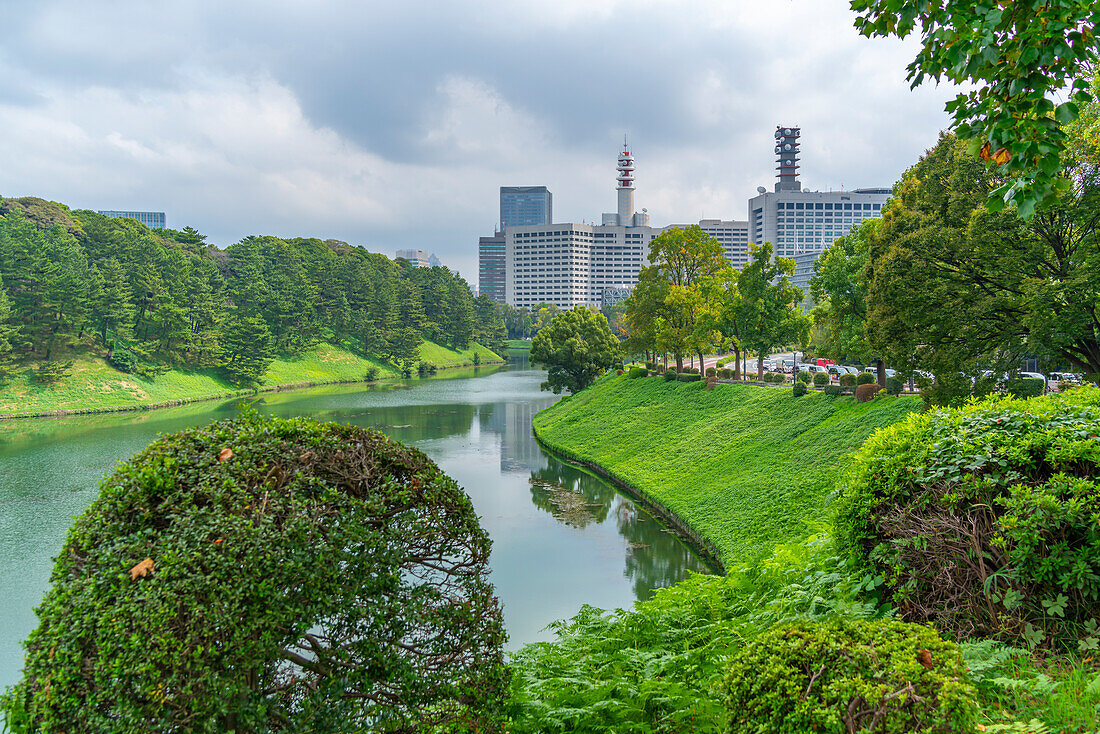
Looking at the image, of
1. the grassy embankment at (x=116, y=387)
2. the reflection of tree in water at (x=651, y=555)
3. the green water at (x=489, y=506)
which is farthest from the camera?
the grassy embankment at (x=116, y=387)

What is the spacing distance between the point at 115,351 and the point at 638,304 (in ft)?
123

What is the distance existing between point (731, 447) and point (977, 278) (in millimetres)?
9760

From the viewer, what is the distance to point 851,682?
3.12 m

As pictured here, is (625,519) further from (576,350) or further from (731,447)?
(576,350)

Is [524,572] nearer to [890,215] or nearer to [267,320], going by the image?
[890,215]

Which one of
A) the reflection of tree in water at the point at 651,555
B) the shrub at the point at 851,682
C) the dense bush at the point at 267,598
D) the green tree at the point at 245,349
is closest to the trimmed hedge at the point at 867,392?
the reflection of tree in water at the point at 651,555

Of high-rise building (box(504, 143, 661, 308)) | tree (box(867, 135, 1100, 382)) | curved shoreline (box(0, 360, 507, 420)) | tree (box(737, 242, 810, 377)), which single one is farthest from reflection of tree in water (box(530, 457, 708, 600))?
high-rise building (box(504, 143, 661, 308))

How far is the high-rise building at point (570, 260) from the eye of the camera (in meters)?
186

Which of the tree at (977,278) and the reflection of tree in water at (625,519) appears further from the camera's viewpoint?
the reflection of tree in water at (625,519)

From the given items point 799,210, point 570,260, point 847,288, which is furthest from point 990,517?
point 570,260

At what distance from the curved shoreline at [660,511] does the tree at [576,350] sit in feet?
47.1

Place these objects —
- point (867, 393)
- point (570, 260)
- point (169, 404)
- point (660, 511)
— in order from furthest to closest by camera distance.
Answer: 1. point (570, 260)
2. point (169, 404)
3. point (867, 393)
4. point (660, 511)

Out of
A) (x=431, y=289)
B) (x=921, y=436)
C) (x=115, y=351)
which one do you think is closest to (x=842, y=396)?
(x=921, y=436)

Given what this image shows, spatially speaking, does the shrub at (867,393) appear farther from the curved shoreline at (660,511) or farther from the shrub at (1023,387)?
the curved shoreline at (660,511)
